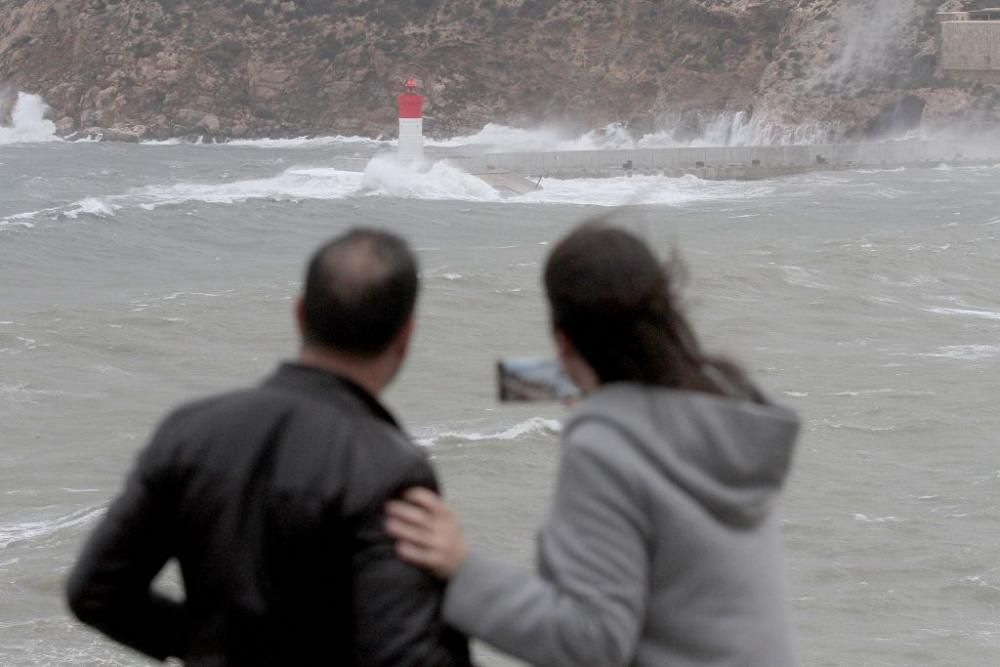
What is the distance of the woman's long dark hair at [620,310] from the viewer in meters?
2.07

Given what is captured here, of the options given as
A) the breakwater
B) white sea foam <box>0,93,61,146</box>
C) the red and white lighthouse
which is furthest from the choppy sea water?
white sea foam <box>0,93,61,146</box>

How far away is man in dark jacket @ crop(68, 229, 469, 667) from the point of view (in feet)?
6.44

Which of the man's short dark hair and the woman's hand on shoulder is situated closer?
the woman's hand on shoulder

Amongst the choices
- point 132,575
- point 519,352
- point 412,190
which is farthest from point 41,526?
point 412,190

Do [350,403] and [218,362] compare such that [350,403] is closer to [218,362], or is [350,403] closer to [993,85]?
[218,362]

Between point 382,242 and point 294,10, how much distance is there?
226 feet

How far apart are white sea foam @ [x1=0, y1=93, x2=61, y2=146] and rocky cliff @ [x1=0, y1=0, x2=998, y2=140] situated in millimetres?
540

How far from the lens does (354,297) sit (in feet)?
6.81

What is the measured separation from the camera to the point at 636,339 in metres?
2.08

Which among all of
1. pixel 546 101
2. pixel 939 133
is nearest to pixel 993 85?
pixel 939 133

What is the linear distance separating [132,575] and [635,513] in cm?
60

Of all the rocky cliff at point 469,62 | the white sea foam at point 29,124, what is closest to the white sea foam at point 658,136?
the rocky cliff at point 469,62

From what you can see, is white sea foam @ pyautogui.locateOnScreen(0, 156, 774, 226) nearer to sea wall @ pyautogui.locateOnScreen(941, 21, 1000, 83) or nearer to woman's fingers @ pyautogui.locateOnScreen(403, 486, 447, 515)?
sea wall @ pyautogui.locateOnScreen(941, 21, 1000, 83)

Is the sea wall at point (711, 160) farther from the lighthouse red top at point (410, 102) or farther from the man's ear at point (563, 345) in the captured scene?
the man's ear at point (563, 345)
